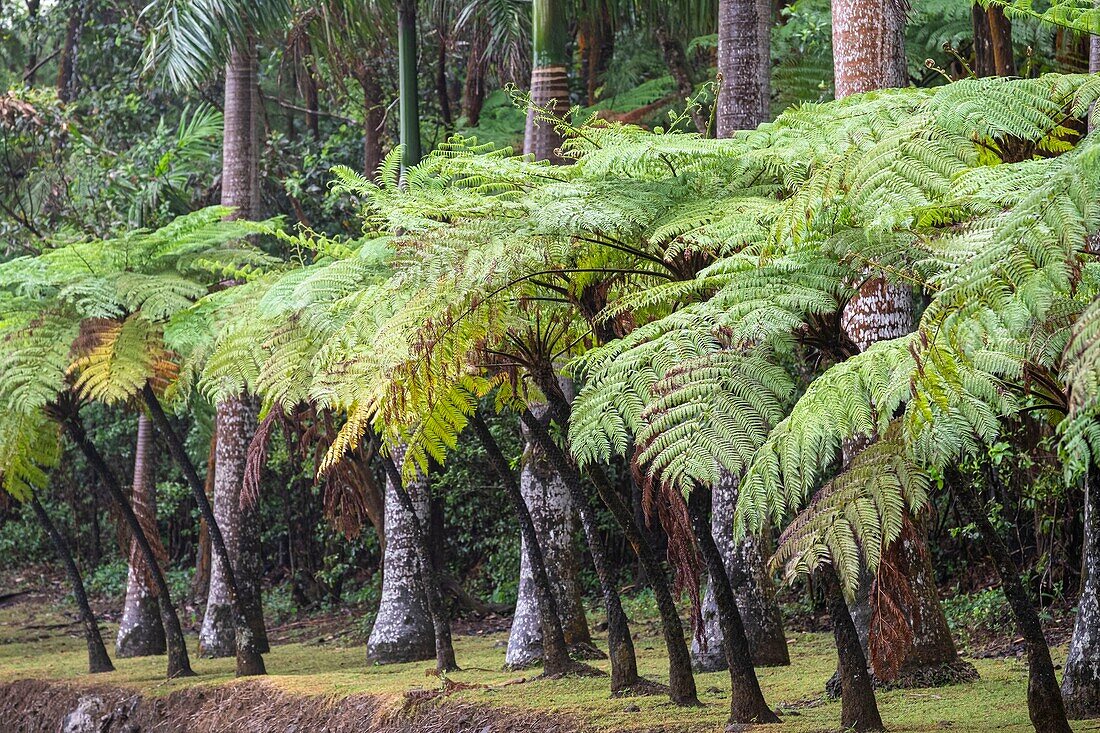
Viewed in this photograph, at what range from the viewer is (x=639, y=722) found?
24.2ft

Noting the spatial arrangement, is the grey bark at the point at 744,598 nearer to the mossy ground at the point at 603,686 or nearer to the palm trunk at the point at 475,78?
the mossy ground at the point at 603,686

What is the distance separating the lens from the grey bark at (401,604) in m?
12.0

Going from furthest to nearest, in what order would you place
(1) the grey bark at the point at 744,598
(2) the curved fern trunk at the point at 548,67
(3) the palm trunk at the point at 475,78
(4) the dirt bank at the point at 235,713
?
(3) the palm trunk at the point at 475,78
(2) the curved fern trunk at the point at 548,67
(1) the grey bark at the point at 744,598
(4) the dirt bank at the point at 235,713

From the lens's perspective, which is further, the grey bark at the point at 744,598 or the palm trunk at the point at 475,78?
the palm trunk at the point at 475,78

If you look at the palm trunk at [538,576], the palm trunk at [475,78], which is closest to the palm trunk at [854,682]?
the palm trunk at [538,576]

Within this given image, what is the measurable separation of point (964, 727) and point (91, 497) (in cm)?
2082

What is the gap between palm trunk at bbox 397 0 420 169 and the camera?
37.1ft

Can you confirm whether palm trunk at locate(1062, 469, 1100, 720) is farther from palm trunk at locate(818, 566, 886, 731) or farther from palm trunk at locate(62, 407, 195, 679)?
palm trunk at locate(62, 407, 195, 679)

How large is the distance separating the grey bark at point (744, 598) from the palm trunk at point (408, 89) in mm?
4214

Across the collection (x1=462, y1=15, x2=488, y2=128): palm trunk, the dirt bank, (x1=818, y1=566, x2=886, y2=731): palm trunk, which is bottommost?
the dirt bank

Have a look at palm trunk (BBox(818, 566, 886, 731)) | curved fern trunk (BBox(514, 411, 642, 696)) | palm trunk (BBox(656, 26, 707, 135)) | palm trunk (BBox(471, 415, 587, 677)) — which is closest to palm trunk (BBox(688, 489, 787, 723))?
palm trunk (BBox(818, 566, 886, 731))

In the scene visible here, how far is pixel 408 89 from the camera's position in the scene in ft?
38.0

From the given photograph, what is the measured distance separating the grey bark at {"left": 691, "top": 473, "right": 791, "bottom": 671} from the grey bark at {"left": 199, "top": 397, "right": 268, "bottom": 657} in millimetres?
5781

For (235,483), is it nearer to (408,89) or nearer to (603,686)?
(408,89)
